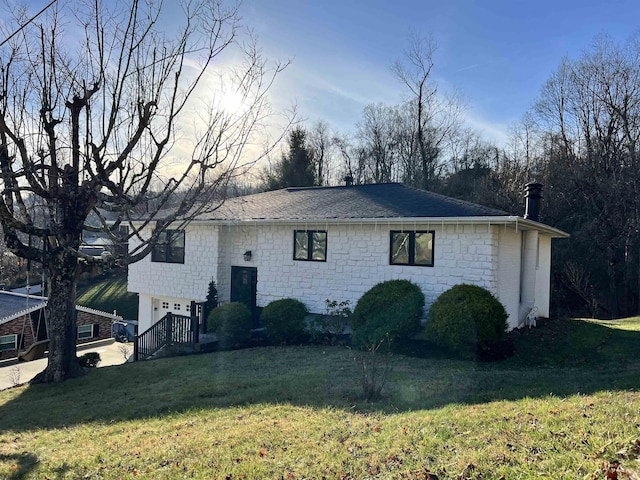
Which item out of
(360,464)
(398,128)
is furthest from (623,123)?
(360,464)

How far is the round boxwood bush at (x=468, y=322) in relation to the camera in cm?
948

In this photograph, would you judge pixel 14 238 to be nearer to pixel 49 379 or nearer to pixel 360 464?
pixel 49 379

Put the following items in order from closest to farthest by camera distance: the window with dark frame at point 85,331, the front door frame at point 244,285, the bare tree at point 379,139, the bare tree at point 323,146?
the front door frame at point 244,285 → the window with dark frame at point 85,331 → the bare tree at point 379,139 → the bare tree at point 323,146

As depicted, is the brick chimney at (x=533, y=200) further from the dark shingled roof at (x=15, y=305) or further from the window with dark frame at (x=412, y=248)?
the dark shingled roof at (x=15, y=305)

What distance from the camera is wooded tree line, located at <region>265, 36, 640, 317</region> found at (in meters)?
22.2

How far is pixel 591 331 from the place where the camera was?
39.1ft

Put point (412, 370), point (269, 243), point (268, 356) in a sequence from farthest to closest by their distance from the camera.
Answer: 1. point (269, 243)
2. point (268, 356)
3. point (412, 370)

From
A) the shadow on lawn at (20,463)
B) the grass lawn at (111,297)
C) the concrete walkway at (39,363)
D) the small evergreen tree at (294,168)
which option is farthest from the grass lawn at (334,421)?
the grass lawn at (111,297)

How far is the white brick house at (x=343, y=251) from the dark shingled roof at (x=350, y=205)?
0.04 metres

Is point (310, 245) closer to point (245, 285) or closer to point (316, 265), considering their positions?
point (316, 265)

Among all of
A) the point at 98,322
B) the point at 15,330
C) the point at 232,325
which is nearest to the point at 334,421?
the point at 232,325

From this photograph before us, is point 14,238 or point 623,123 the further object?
point 623,123

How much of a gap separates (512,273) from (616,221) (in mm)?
13555

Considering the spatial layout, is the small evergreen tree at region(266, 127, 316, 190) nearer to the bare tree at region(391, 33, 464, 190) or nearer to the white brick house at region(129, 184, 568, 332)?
the bare tree at region(391, 33, 464, 190)
